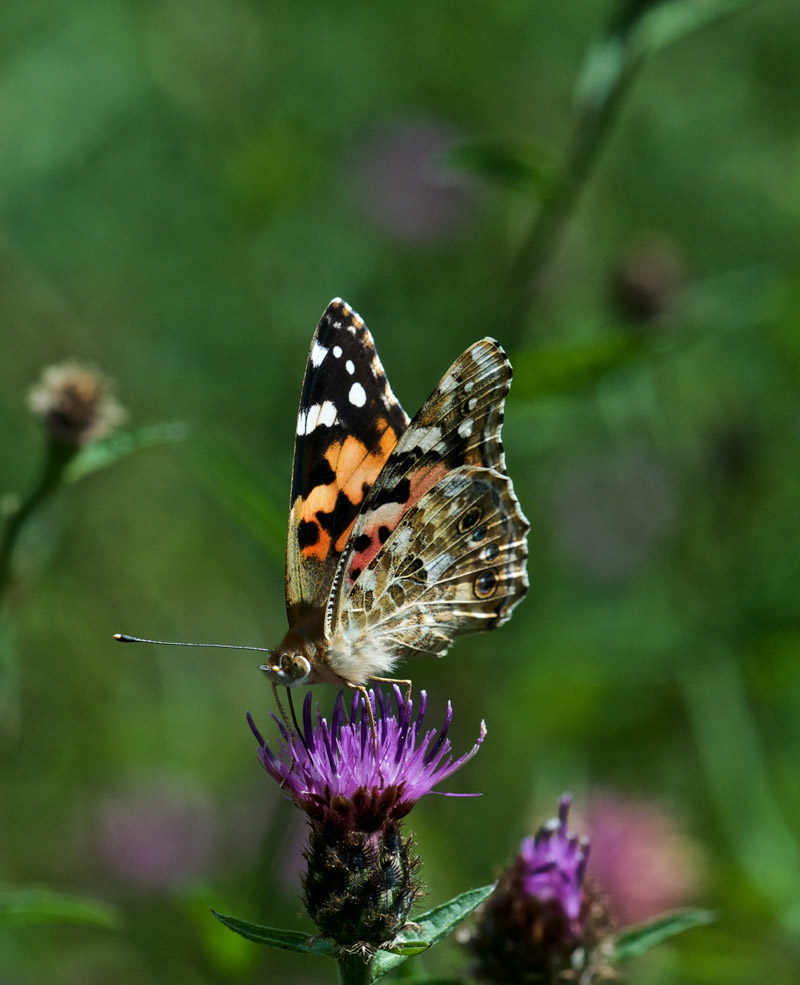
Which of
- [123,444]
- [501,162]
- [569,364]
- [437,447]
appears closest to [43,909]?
[123,444]

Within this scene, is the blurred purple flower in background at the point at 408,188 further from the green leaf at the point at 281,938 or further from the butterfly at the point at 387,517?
the green leaf at the point at 281,938

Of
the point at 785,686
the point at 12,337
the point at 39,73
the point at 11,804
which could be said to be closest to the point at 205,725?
the point at 11,804

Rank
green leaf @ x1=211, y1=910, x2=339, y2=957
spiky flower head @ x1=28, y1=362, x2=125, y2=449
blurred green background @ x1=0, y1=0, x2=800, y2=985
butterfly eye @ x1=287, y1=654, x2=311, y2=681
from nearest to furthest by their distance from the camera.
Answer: green leaf @ x1=211, y1=910, x2=339, y2=957 < butterfly eye @ x1=287, y1=654, x2=311, y2=681 < spiky flower head @ x1=28, y1=362, x2=125, y2=449 < blurred green background @ x1=0, y1=0, x2=800, y2=985

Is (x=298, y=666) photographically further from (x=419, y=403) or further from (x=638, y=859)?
(x=419, y=403)

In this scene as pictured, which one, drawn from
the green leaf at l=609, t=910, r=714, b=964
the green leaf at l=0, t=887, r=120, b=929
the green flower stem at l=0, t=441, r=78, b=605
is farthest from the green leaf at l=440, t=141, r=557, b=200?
the green leaf at l=0, t=887, r=120, b=929

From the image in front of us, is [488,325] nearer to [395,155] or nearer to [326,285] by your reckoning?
[326,285]

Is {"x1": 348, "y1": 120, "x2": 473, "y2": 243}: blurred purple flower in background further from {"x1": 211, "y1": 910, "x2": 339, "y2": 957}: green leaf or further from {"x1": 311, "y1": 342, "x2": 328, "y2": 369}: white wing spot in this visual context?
{"x1": 211, "y1": 910, "x2": 339, "y2": 957}: green leaf

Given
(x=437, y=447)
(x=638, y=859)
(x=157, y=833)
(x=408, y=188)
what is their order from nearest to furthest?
(x=437, y=447) → (x=638, y=859) → (x=157, y=833) → (x=408, y=188)
